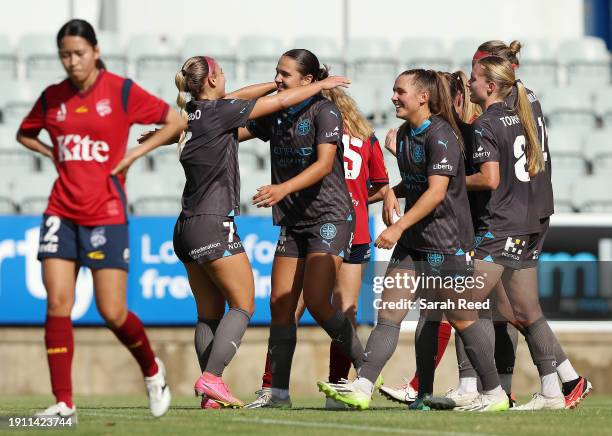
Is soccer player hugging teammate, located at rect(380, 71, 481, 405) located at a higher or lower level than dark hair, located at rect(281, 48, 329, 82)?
lower

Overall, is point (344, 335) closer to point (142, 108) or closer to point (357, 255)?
point (357, 255)

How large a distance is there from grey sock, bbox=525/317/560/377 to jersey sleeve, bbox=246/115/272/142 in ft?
6.40

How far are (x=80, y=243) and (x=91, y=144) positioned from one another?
479 mm

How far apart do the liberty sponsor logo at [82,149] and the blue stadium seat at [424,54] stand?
10.7 meters

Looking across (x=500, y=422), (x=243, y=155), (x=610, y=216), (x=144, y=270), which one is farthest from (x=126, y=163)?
(x=243, y=155)

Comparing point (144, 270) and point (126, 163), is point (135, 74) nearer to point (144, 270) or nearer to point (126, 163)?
point (144, 270)

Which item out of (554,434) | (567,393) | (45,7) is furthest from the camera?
(45,7)

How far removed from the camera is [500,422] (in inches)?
252

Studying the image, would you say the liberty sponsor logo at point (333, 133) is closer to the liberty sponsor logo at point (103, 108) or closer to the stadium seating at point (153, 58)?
the liberty sponsor logo at point (103, 108)

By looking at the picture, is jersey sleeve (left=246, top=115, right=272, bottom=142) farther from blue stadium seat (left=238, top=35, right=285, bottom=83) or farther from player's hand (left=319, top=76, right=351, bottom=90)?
blue stadium seat (left=238, top=35, right=285, bottom=83)

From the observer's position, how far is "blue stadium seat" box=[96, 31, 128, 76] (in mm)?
16266

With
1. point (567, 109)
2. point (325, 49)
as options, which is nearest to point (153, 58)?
point (325, 49)

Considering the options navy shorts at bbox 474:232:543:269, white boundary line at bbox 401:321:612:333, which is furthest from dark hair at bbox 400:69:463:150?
white boundary line at bbox 401:321:612:333

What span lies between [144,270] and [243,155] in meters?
2.84
